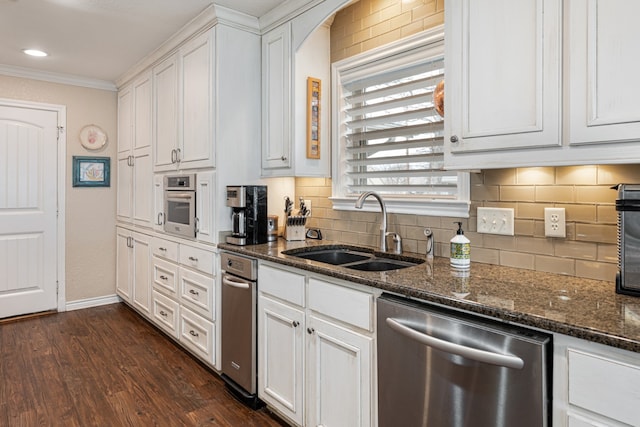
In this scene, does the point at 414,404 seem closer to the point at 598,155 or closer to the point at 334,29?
the point at 598,155

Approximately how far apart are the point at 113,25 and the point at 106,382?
2.45 meters

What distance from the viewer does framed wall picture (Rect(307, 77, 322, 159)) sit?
261 centimetres

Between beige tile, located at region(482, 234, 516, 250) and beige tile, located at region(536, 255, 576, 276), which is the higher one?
beige tile, located at region(482, 234, 516, 250)

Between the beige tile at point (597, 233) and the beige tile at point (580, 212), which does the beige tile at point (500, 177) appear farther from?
the beige tile at point (597, 233)

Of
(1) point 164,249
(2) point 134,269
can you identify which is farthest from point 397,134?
(2) point 134,269

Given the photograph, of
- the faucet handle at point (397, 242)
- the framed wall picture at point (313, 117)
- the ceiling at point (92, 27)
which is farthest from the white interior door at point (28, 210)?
A: the faucet handle at point (397, 242)

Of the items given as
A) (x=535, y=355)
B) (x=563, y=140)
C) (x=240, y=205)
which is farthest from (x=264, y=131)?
(x=535, y=355)

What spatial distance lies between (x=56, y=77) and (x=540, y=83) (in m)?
4.45

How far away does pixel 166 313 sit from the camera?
3248 mm

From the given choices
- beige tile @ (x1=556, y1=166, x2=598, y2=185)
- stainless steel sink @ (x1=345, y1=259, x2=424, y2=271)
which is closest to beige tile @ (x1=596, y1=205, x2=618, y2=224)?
beige tile @ (x1=556, y1=166, x2=598, y2=185)

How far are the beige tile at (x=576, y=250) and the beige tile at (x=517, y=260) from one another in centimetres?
11

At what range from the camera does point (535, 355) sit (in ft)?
3.63

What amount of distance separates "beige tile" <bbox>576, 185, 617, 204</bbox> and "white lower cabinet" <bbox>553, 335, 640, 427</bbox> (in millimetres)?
725

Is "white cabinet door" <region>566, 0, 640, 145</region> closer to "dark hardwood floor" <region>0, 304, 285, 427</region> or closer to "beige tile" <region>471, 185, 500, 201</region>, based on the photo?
"beige tile" <region>471, 185, 500, 201</region>
